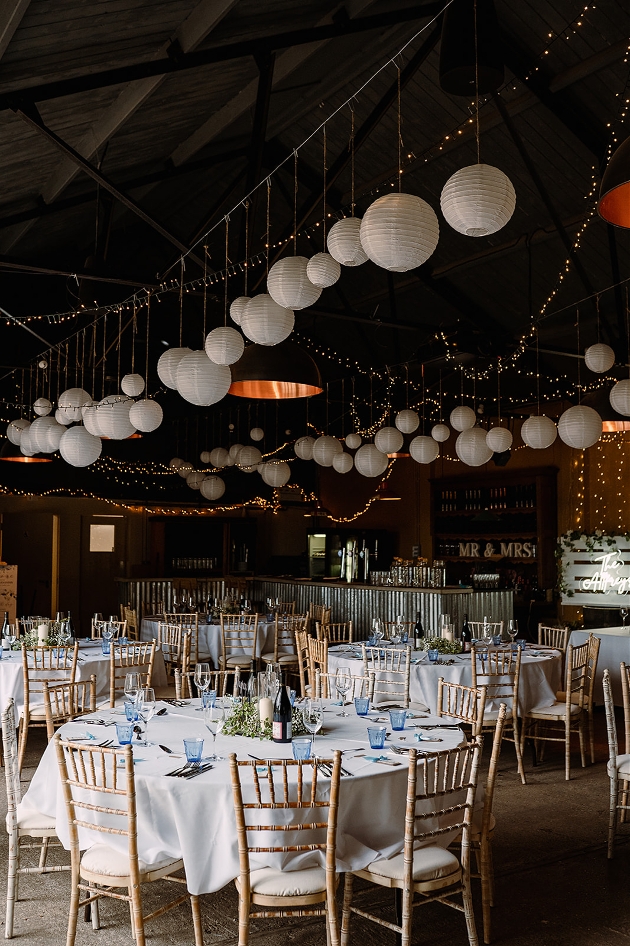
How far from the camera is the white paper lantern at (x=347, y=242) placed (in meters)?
4.50

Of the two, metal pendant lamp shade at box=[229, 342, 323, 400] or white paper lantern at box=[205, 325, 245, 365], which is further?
metal pendant lamp shade at box=[229, 342, 323, 400]

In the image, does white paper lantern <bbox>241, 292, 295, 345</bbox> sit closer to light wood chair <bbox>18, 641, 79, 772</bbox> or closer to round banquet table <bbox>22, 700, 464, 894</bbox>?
round banquet table <bbox>22, 700, 464, 894</bbox>

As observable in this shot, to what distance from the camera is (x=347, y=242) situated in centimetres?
450

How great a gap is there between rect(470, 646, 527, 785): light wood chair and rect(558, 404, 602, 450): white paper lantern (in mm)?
1840

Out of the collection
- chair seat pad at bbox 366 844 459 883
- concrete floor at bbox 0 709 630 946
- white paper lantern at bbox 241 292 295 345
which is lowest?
concrete floor at bbox 0 709 630 946

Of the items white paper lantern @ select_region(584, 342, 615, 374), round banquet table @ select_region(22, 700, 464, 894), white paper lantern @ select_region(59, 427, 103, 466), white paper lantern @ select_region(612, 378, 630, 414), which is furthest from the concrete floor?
white paper lantern @ select_region(584, 342, 615, 374)

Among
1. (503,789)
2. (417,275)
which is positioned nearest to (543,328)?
(417,275)

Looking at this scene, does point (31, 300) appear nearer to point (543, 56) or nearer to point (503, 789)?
point (543, 56)

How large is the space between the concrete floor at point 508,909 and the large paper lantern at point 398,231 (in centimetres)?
315

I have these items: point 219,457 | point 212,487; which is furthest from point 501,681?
point 212,487

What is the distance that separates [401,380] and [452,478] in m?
3.28

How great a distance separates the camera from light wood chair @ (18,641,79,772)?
6.34 m

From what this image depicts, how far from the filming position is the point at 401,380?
44.2 ft

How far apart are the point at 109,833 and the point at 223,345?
9.58 feet
